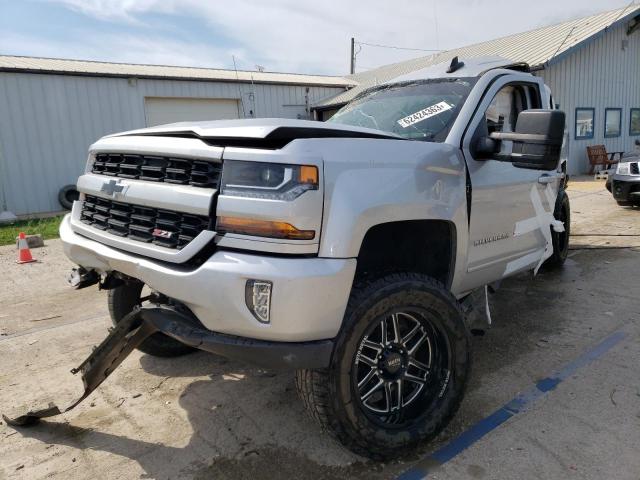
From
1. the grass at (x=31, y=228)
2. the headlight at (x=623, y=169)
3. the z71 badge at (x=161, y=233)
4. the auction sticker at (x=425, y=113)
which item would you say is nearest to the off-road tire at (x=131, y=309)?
the z71 badge at (x=161, y=233)

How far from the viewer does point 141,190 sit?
7.97 ft

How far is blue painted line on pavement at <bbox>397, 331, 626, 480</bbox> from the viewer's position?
240 centimetres

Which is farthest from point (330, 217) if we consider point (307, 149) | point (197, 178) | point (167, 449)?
point (167, 449)

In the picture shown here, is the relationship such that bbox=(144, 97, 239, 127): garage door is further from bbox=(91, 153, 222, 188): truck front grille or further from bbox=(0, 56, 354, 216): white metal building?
bbox=(91, 153, 222, 188): truck front grille

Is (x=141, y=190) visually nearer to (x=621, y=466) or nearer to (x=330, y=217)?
(x=330, y=217)

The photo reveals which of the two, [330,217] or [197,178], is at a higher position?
[197,178]

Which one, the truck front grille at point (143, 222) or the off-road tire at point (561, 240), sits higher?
the truck front grille at point (143, 222)

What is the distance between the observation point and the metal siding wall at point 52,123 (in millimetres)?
12109

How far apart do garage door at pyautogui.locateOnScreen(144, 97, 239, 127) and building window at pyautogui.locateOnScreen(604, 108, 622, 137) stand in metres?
13.4

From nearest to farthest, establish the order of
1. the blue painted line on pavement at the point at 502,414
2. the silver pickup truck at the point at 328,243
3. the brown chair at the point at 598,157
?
the silver pickup truck at the point at 328,243 < the blue painted line on pavement at the point at 502,414 < the brown chair at the point at 598,157

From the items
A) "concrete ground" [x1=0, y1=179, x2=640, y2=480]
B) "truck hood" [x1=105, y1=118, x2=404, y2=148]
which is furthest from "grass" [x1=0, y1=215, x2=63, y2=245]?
"truck hood" [x1=105, y1=118, x2=404, y2=148]

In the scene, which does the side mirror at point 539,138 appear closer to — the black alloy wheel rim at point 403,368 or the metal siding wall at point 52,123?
the black alloy wheel rim at point 403,368

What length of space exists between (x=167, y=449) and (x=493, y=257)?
7.41 feet

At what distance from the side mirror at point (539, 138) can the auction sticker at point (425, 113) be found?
26.3 inches
